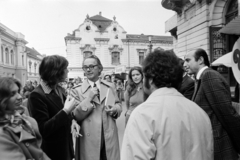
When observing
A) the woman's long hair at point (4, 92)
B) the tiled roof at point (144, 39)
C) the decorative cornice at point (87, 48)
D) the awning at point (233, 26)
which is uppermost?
the tiled roof at point (144, 39)

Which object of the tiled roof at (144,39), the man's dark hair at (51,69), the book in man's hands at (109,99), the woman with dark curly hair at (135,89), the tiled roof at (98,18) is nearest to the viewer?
the man's dark hair at (51,69)

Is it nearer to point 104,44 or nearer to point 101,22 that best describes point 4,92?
point 104,44

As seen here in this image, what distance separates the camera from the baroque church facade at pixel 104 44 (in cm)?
3266

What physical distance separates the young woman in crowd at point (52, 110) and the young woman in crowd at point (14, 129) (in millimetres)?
372

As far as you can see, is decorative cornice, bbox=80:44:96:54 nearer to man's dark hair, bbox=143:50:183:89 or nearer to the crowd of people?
the crowd of people

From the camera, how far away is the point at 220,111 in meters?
2.07

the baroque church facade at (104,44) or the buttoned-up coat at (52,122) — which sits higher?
the baroque church facade at (104,44)

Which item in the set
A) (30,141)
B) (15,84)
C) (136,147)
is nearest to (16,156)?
(30,141)

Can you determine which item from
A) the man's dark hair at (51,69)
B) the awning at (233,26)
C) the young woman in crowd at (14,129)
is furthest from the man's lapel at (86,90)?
the awning at (233,26)

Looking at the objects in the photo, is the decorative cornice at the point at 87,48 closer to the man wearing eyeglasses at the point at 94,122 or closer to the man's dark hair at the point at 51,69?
the man wearing eyeglasses at the point at 94,122

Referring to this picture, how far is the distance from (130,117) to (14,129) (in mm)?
908

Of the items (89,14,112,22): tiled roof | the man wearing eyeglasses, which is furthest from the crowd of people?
(89,14,112,22): tiled roof

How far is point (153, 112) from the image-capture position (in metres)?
1.23

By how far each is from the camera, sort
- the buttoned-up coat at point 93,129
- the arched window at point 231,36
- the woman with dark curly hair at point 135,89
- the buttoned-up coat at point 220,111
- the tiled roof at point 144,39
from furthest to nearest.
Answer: the tiled roof at point 144,39
the arched window at point 231,36
the woman with dark curly hair at point 135,89
the buttoned-up coat at point 93,129
the buttoned-up coat at point 220,111
